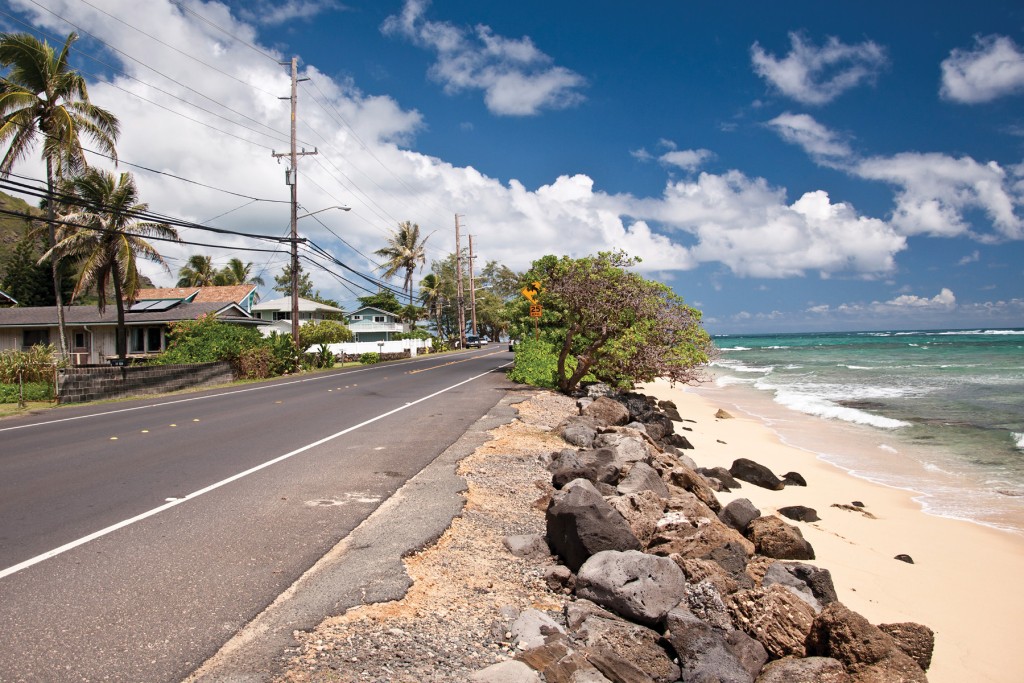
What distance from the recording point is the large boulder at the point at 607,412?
48.8ft

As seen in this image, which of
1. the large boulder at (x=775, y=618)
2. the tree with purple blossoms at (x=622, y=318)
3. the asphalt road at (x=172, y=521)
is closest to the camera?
the asphalt road at (x=172, y=521)

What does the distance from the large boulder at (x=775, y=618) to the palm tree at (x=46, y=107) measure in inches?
1093

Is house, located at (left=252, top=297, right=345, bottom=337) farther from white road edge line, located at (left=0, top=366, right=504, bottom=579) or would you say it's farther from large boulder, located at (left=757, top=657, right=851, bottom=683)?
large boulder, located at (left=757, top=657, right=851, bottom=683)

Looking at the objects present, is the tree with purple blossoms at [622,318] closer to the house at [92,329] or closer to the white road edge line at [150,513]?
the white road edge line at [150,513]

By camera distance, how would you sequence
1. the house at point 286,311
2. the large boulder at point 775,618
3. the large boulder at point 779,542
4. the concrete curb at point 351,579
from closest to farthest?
the concrete curb at point 351,579 < the large boulder at point 775,618 < the large boulder at point 779,542 < the house at point 286,311

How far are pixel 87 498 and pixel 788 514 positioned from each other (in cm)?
919

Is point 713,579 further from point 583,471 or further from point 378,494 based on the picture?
point 378,494

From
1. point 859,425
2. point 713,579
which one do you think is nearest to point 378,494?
point 713,579

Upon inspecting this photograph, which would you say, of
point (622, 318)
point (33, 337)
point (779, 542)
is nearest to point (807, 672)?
point (779, 542)

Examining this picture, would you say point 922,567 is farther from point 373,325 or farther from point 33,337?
point 373,325

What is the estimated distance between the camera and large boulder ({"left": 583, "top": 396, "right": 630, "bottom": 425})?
585 inches

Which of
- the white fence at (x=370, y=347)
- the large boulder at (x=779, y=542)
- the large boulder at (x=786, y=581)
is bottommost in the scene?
the large boulder at (x=779, y=542)

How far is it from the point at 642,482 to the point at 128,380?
18.7 metres

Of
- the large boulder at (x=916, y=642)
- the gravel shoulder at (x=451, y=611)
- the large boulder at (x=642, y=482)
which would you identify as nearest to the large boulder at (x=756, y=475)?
the large boulder at (x=642, y=482)
